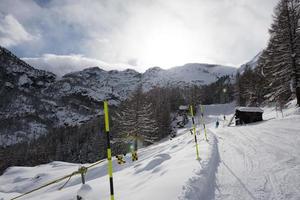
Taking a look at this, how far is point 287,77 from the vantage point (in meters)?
28.8

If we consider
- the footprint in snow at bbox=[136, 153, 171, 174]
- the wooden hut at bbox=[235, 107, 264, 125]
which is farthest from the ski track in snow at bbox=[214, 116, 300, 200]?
the wooden hut at bbox=[235, 107, 264, 125]

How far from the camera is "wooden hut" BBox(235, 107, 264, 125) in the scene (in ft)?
131

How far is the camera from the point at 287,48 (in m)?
28.9

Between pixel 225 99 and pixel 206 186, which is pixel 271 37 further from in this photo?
pixel 225 99

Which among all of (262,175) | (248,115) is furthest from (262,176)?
(248,115)

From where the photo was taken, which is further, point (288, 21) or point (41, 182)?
point (288, 21)

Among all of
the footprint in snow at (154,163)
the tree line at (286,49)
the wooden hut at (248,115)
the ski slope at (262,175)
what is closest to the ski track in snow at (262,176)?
the ski slope at (262,175)

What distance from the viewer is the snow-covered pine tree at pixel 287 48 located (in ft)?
92.3

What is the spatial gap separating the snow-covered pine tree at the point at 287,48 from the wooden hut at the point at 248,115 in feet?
30.6

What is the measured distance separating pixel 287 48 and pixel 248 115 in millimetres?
15083

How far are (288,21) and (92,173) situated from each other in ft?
92.0

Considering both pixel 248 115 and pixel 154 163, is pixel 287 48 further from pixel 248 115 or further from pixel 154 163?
pixel 154 163

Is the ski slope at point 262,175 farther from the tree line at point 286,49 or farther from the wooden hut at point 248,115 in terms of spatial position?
the wooden hut at point 248,115

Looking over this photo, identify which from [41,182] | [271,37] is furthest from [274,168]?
[271,37]
